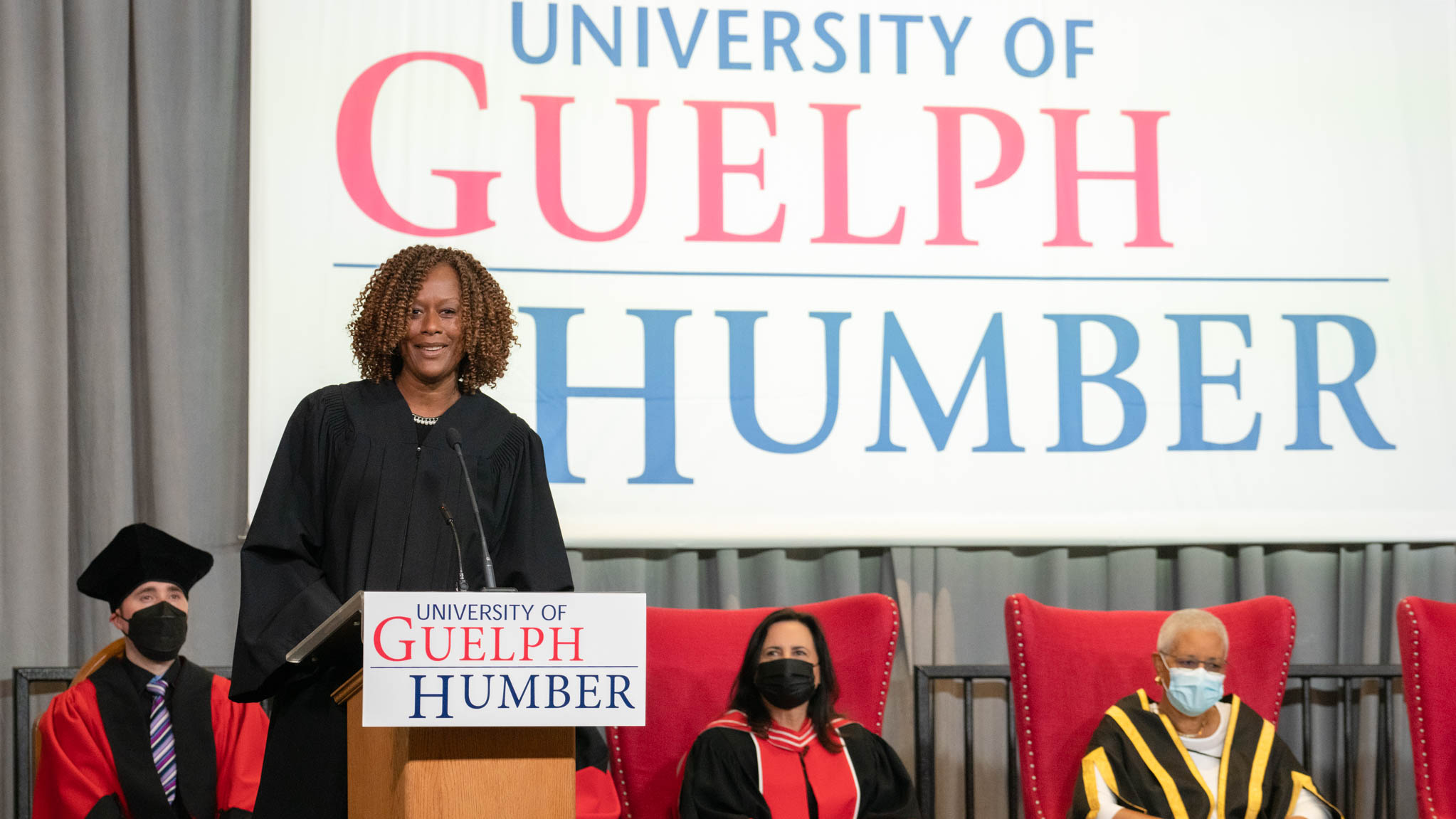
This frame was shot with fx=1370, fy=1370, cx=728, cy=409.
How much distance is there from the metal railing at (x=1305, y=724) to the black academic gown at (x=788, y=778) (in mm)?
509

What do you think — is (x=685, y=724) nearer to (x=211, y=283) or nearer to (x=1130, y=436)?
(x=1130, y=436)

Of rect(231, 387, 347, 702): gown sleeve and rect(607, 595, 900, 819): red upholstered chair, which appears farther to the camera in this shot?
rect(607, 595, 900, 819): red upholstered chair

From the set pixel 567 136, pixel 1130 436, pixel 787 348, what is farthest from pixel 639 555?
Answer: pixel 1130 436

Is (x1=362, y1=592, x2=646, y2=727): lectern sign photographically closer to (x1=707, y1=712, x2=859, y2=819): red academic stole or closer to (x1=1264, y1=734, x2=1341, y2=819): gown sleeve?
(x1=707, y1=712, x2=859, y2=819): red academic stole

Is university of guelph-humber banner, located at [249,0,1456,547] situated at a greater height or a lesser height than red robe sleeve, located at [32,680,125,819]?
greater

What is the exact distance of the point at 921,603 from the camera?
3.89 meters

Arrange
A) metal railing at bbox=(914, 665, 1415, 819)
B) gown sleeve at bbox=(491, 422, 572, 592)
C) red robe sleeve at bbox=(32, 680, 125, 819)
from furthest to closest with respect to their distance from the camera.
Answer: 1. metal railing at bbox=(914, 665, 1415, 819)
2. red robe sleeve at bbox=(32, 680, 125, 819)
3. gown sleeve at bbox=(491, 422, 572, 592)

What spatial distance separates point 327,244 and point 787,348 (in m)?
1.28

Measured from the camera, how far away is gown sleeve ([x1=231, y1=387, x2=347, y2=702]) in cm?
191

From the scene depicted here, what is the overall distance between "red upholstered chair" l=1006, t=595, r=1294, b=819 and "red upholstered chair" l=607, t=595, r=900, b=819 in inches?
12.8

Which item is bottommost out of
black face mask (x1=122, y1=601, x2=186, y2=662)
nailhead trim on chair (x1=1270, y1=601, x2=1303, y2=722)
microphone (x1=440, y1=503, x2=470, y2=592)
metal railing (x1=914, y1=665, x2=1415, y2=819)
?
metal railing (x1=914, y1=665, x2=1415, y2=819)

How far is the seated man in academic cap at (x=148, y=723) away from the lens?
2.89m

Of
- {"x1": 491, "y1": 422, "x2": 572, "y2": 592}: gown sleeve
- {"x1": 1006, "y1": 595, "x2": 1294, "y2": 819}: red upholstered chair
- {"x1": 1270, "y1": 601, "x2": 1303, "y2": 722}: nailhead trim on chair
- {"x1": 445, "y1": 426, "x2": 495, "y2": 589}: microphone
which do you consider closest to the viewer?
{"x1": 445, "y1": 426, "x2": 495, "y2": 589}: microphone

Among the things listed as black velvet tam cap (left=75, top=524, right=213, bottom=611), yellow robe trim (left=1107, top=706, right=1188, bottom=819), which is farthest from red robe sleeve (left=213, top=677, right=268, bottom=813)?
yellow robe trim (left=1107, top=706, right=1188, bottom=819)
